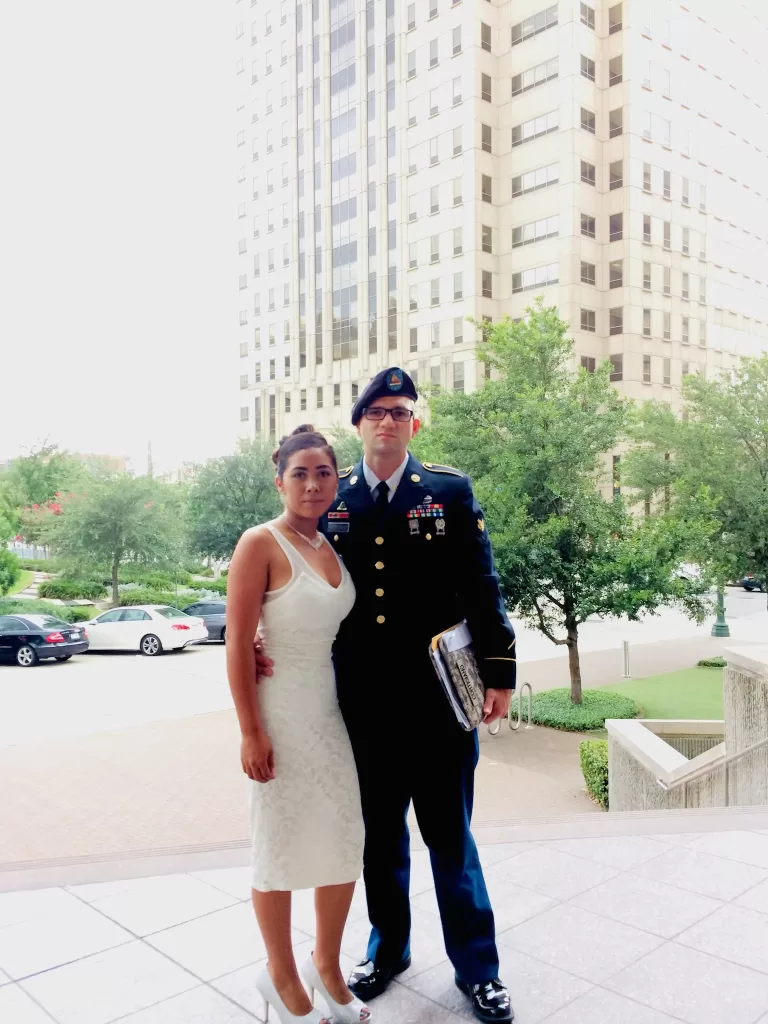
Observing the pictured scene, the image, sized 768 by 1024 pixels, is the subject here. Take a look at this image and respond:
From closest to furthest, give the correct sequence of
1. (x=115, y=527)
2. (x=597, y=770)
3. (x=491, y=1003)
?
1. (x=491, y=1003)
2. (x=597, y=770)
3. (x=115, y=527)

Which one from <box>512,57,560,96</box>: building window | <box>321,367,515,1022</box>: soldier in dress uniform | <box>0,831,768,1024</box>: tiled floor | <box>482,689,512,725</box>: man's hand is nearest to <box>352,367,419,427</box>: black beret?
<box>321,367,515,1022</box>: soldier in dress uniform

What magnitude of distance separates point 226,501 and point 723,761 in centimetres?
3056

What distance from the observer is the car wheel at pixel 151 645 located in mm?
21969

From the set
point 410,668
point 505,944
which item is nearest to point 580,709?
point 505,944

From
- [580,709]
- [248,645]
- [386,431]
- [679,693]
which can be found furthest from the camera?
[679,693]

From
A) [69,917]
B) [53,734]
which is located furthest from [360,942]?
[53,734]

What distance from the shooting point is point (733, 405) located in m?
20.0

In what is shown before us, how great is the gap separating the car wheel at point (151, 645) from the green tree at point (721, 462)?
1261cm

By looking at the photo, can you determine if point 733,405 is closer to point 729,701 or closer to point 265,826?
point 729,701

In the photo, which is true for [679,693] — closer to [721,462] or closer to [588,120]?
[721,462]

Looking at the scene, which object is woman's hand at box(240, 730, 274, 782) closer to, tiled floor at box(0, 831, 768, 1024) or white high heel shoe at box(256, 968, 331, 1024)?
white high heel shoe at box(256, 968, 331, 1024)

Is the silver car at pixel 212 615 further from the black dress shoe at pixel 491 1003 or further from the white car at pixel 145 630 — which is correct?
the black dress shoe at pixel 491 1003

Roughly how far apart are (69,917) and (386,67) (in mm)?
60292

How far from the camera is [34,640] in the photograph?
2084cm
